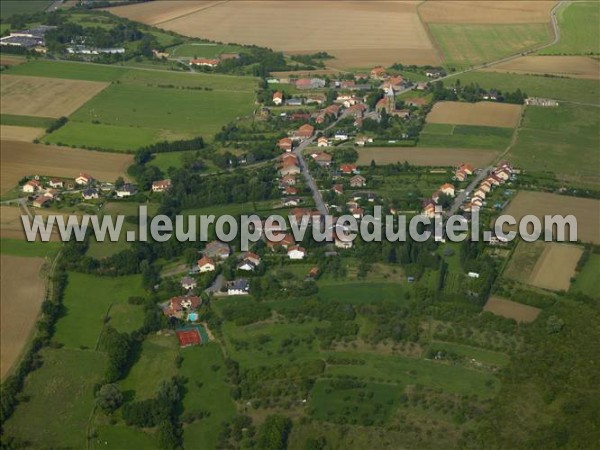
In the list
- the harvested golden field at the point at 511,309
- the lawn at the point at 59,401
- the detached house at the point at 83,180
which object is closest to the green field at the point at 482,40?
the detached house at the point at 83,180

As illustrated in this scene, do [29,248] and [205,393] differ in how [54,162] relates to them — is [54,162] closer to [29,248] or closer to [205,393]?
[29,248]

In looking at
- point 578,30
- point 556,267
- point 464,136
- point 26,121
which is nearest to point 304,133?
point 464,136

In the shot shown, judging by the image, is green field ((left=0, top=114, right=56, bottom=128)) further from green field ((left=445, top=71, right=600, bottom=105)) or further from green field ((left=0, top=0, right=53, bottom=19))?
green field ((left=0, top=0, right=53, bottom=19))

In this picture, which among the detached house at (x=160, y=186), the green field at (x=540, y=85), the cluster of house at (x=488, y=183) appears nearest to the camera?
the cluster of house at (x=488, y=183)

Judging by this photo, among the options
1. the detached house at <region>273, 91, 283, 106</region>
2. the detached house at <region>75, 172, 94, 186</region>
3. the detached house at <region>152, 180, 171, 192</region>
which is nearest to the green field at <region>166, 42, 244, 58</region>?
the detached house at <region>273, 91, 283, 106</region>

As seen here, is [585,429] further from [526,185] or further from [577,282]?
[526,185]

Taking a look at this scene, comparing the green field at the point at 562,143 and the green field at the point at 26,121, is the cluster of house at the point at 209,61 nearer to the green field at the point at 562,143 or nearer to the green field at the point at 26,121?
the green field at the point at 26,121
